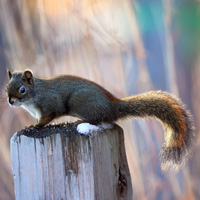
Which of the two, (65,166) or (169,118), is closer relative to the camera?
(65,166)

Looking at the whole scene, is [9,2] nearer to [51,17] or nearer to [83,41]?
[51,17]

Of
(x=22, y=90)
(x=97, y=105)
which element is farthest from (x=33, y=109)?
(x=97, y=105)

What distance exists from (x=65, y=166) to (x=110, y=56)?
1694mm

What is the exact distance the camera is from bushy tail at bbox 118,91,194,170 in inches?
58.9

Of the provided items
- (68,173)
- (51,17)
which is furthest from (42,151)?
(51,17)

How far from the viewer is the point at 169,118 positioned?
1560 millimetres

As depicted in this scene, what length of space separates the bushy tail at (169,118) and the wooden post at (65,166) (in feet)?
1.07

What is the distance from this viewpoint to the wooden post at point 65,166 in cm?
118

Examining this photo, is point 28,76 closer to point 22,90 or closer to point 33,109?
point 22,90

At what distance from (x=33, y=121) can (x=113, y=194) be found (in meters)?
1.59

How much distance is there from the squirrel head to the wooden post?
36 cm

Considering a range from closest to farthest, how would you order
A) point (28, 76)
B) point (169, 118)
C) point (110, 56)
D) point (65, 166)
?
point (65, 166), point (169, 118), point (28, 76), point (110, 56)

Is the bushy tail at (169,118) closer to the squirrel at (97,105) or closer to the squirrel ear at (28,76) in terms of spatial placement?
the squirrel at (97,105)

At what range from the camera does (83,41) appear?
2637 millimetres
